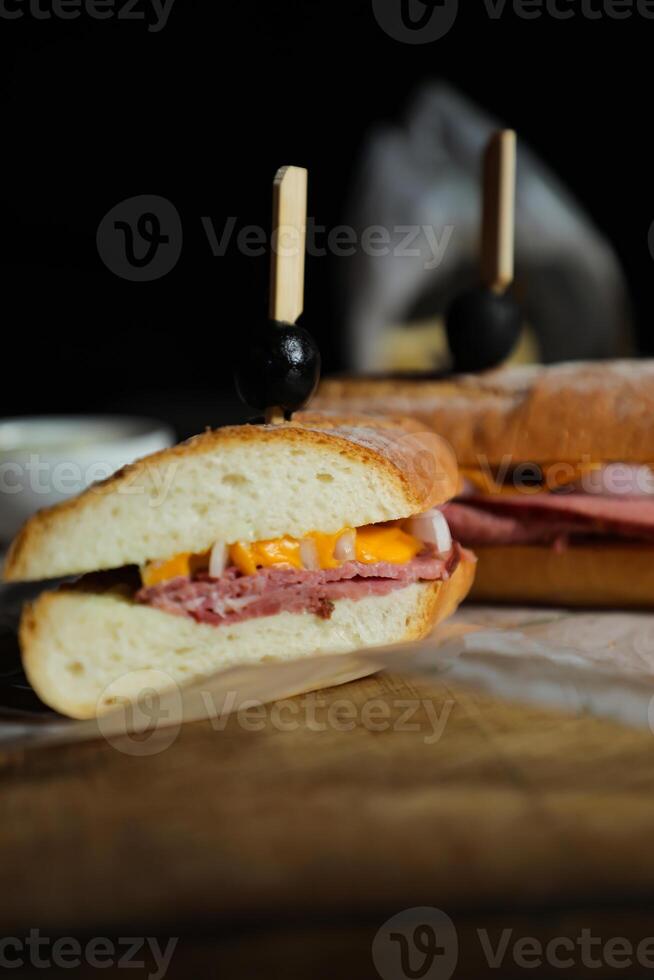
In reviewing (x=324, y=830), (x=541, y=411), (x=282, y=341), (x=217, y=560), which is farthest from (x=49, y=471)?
(x=324, y=830)

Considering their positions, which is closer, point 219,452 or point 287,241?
point 219,452

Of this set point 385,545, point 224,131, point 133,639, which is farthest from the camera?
point 224,131

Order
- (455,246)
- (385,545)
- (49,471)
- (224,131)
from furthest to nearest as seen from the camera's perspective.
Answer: (224,131) → (455,246) → (49,471) → (385,545)

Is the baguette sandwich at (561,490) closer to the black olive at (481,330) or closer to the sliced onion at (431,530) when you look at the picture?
the black olive at (481,330)

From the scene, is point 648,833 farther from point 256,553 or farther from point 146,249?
point 146,249

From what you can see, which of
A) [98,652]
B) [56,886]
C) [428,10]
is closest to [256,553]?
[98,652]

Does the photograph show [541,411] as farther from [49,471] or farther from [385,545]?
[49,471]
